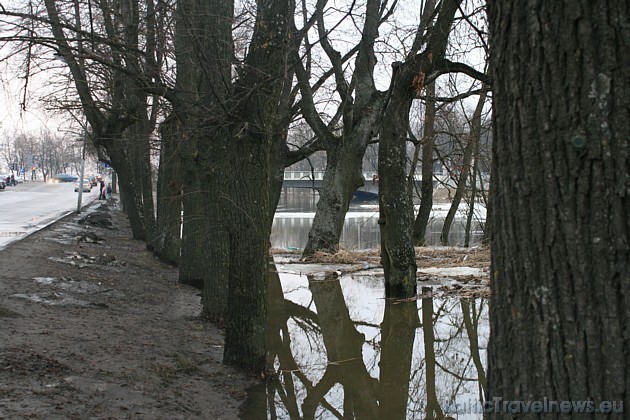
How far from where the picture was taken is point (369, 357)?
30.2ft

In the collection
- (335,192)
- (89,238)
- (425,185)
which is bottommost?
(89,238)

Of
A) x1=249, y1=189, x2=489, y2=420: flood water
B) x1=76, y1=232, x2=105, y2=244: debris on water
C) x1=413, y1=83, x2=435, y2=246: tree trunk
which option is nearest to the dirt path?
x1=249, y1=189, x2=489, y2=420: flood water

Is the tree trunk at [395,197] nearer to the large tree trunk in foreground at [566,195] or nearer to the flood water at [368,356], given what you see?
the flood water at [368,356]

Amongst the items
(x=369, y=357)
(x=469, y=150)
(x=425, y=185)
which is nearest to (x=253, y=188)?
(x=369, y=357)

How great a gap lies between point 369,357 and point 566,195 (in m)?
6.92

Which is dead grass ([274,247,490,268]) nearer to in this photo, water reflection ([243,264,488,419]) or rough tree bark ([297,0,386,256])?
rough tree bark ([297,0,386,256])

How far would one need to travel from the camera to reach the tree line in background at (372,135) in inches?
100.0

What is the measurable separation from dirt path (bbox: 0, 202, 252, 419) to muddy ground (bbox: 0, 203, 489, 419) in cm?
1

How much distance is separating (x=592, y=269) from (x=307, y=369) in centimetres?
646

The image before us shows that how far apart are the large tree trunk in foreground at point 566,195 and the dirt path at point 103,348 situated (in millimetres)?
4019

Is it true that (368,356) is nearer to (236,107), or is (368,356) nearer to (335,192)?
(236,107)

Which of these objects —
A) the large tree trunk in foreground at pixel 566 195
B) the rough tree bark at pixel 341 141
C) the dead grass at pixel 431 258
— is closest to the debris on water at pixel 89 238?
the dead grass at pixel 431 258

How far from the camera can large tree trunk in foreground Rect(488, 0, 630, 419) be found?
251cm

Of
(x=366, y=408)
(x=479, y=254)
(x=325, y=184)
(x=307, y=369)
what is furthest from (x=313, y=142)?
(x=366, y=408)
